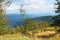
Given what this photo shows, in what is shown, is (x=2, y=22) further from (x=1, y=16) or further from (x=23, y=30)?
(x=23, y=30)

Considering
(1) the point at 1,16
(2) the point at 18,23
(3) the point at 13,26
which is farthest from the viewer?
(2) the point at 18,23

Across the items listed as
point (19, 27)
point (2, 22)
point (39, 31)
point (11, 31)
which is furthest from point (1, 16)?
point (39, 31)

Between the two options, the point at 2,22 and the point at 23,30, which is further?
the point at 23,30

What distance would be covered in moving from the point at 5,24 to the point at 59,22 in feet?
18.7

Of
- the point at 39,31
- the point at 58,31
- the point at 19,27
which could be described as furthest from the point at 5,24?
the point at 58,31

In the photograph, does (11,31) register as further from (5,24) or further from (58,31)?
(58,31)

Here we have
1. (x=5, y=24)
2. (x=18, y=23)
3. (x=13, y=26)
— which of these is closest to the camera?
(x=5, y=24)

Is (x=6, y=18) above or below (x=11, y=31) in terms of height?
above

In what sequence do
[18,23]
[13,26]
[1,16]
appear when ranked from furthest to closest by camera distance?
1. [18,23]
2. [13,26]
3. [1,16]

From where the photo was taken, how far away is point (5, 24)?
63.6 feet

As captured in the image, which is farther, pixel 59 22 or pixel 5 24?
pixel 59 22

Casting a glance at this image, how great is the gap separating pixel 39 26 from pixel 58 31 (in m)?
2.29

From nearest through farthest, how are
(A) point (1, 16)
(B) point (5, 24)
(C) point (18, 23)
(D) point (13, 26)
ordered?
(A) point (1, 16) < (B) point (5, 24) < (D) point (13, 26) < (C) point (18, 23)

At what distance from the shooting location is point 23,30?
21.5 meters
